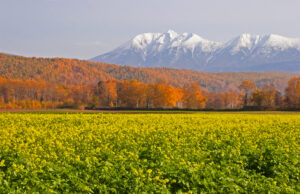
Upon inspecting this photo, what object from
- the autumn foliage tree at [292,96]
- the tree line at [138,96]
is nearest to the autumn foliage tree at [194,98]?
the tree line at [138,96]

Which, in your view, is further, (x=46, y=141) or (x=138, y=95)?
(x=138, y=95)

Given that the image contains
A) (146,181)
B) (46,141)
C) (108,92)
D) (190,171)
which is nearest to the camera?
(146,181)

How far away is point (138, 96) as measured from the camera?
124 m

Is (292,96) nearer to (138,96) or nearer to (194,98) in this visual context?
(194,98)

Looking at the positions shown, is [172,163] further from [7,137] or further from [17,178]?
[7,137]

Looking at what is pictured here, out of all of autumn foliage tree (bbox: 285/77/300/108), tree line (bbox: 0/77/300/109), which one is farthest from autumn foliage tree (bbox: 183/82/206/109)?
autumn foliage tree (bbox: 285/77/300/108)

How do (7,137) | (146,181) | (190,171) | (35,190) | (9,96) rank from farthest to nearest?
(9,96), (7,137), (190,171), (146,181), (35,190)

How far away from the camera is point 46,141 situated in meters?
17.7

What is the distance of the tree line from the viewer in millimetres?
109688

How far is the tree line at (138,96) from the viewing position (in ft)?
360

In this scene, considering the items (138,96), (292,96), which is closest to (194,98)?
(138,96)

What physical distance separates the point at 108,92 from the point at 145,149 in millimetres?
125176

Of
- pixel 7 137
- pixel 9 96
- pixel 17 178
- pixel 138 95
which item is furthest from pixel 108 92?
pixel 17 178

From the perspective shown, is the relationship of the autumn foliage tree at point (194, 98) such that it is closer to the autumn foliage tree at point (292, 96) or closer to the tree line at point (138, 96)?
the tree line at point (138, 96)
